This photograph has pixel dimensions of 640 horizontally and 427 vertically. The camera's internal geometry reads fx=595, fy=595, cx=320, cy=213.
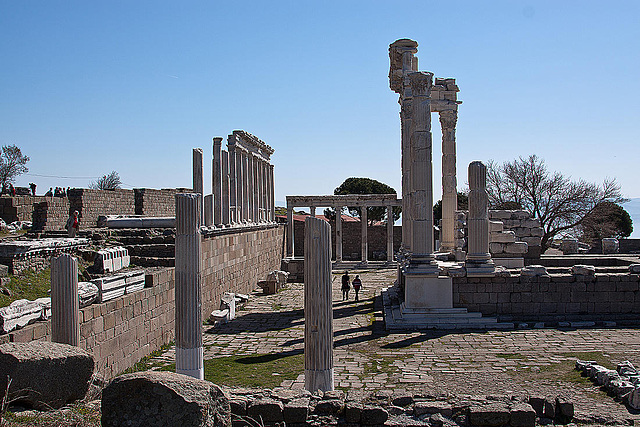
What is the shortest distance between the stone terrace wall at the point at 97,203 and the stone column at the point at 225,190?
5202 mm

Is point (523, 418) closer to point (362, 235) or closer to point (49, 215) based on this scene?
point (49, 215)

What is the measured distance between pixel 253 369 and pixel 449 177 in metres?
11.2

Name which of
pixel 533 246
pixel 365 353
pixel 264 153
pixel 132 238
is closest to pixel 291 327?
pixel 365 353

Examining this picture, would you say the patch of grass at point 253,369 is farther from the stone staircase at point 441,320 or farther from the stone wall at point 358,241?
the stone wall at point 358,241

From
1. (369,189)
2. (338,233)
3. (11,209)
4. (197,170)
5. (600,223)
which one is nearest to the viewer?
(197,170)

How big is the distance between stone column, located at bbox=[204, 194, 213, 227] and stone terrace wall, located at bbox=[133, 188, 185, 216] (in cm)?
878

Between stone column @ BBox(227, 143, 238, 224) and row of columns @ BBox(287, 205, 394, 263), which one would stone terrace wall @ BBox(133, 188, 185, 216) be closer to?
stone column @ BBox(227, 143, 238, 224)

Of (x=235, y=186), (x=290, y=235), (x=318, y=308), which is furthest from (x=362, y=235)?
(x=318, y=308)

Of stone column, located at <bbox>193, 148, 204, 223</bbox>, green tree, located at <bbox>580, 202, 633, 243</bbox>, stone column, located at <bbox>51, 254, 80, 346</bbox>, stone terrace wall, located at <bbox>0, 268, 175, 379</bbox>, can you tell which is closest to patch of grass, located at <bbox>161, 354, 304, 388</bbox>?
stone terrace wall, located at <bbox>0, 268, 175, 379</bbox>

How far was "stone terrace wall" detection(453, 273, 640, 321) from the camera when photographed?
15016 millimetres

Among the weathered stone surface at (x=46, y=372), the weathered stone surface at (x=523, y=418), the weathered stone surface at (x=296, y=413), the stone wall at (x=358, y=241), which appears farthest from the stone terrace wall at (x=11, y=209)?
the weathered stone surface at (x=523, y=418)

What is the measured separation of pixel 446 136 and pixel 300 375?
11789mm

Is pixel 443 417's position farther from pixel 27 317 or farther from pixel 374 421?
pixel 27 317

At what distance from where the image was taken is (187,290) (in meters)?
8.91
